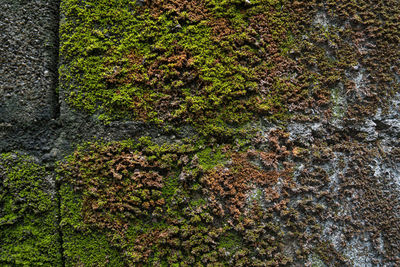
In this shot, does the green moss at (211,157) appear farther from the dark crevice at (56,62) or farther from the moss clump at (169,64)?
the dark crevice at (56,62)

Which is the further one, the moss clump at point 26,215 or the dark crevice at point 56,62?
the dark crevice at point 56,62

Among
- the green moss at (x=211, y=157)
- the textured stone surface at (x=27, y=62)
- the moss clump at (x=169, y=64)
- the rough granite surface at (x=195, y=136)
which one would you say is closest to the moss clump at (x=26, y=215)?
the rough granite surface at (x=195, y=136)

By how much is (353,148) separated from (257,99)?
477 mm

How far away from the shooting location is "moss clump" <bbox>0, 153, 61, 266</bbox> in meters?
1.21

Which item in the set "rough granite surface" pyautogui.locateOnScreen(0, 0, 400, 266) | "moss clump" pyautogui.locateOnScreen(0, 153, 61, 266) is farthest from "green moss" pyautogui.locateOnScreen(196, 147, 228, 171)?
"moss clump" pyautogui.locateOnScreen(0, 153, 61, 266)

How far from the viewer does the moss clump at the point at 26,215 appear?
121cm

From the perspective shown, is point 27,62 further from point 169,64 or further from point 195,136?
point 195,136

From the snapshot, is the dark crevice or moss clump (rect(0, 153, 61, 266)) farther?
the dark crevice

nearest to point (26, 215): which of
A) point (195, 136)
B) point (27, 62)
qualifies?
point (27, 62)

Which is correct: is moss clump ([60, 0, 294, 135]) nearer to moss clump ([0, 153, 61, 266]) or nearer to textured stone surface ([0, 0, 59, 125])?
textured stone surface ([0, 0, 59, 125])

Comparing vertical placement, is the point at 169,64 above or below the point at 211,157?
above

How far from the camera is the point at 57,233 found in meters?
1.25

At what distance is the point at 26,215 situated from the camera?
1.24 meters

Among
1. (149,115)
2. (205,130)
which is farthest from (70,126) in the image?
(205,130)
